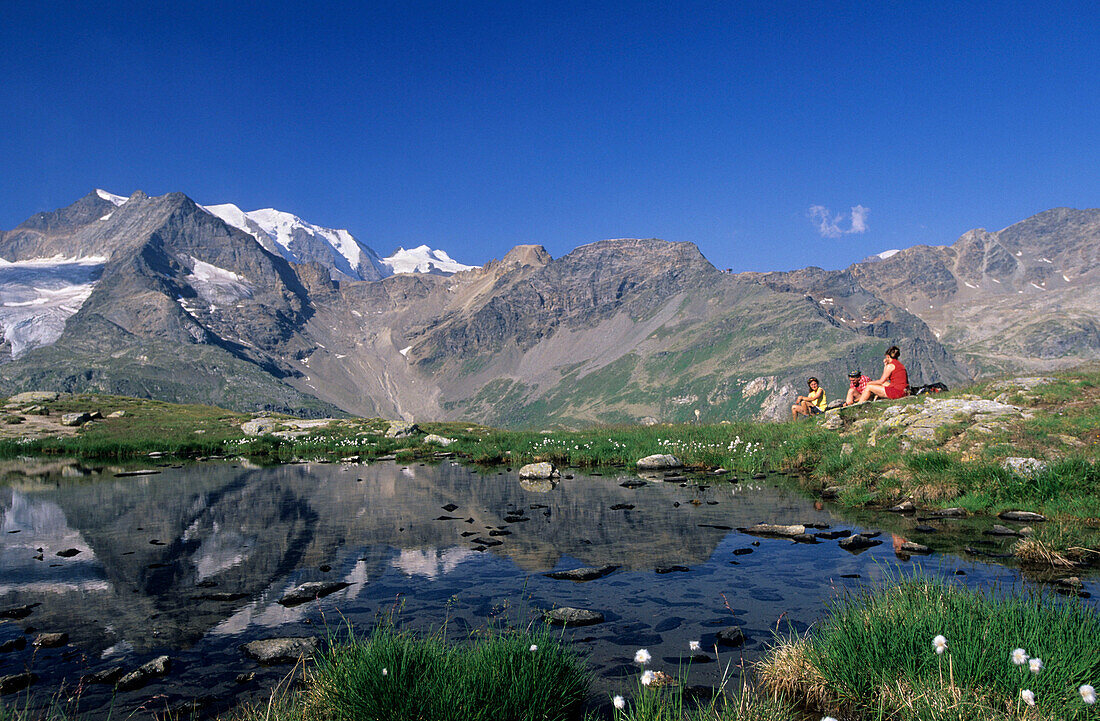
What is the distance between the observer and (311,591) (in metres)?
14.4

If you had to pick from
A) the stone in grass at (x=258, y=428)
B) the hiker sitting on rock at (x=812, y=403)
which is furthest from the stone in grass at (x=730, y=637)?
the stone in grass at (x=258, y=428)

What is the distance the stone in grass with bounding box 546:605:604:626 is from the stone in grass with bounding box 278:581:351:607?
5.80m

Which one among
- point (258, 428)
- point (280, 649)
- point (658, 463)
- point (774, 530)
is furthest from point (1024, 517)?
point (258, 428)

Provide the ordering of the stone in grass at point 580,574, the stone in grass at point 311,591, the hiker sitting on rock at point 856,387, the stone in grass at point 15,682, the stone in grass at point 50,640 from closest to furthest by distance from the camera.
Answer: the stone in grass at point 15,682 → the stone in grass at point 50,640 → the stone in grass at point 311,591 → the stone in grass at point 580,574 → the hiker sitting on rock at point 856,387

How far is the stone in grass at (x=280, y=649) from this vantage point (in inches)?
412

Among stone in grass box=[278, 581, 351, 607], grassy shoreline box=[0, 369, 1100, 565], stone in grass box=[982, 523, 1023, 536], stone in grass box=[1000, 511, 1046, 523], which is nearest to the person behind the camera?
stone in grass box=[278, 581, 351, 607]

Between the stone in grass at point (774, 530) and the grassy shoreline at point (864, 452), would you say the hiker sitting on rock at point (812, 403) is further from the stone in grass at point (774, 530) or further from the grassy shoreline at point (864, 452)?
the stone in grass at point (774, 530)

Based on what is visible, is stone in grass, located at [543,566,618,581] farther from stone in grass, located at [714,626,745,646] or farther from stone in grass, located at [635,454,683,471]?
stone in grass, located at [635,454,683,471]

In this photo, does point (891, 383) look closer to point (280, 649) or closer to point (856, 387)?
point (856, 387)

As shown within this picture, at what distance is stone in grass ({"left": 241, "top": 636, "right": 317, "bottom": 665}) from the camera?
34.4 feet

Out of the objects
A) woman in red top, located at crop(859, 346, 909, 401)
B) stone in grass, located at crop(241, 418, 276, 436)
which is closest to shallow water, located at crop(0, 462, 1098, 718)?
woman in red top, located at crop(859, 346, 909, 401)

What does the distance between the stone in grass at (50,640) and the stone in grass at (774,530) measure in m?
17.7

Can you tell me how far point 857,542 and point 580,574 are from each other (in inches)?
320

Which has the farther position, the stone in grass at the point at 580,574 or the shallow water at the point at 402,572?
the stone in grass at the point at 580,574
